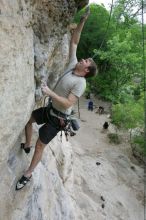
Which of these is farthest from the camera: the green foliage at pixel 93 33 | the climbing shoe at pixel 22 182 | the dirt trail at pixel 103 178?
the green foliage at pixel 93 33

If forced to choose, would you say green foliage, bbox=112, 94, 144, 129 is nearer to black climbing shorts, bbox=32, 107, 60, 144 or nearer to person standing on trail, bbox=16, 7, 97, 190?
person standing on trail, bbox=16, 7, 97, 190

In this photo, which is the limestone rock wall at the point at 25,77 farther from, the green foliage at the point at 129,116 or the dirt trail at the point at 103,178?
the green foliage at the point at 129,116

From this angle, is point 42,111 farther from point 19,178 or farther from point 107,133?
point 107,133

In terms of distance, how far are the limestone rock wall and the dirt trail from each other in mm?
3898

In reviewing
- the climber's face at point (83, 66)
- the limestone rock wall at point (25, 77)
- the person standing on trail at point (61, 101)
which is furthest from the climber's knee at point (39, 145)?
the climber's face at point (83, 66)

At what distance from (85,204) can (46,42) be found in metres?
7.66

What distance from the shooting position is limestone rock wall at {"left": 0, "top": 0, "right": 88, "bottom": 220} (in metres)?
5.15

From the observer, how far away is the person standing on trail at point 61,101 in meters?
6.00

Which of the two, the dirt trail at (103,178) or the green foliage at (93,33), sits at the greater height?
the green foliage at (93,33)

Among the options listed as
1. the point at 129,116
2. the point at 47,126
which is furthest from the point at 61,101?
the point at 129,116

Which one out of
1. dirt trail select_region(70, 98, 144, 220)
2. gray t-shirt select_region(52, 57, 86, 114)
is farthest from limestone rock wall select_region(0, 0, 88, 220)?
dirt trail select_region(70, 98, 144, 220)

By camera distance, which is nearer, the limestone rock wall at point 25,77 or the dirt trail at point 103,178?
the limestone rock wall at point 25,77

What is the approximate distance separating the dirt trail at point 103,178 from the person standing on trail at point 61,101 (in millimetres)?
5270

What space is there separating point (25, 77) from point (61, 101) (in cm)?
75
